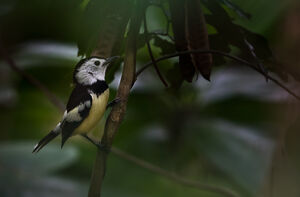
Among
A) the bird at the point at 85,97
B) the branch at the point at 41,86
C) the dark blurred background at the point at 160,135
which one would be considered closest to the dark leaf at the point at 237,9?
the bird at the point at 85,97

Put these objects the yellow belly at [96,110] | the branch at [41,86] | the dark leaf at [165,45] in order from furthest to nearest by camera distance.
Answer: the branch at [41,86] < the dark leaf at [165,45] < the yellow belly at [96,110]

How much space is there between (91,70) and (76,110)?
0.12 ft

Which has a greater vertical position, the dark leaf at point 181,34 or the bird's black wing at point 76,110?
the dark leaf at point 181,34

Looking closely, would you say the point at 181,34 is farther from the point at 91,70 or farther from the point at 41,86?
the point at 41,86

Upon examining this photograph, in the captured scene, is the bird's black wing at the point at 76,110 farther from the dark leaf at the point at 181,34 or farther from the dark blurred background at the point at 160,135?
the dark blurred background at the point at 160,135

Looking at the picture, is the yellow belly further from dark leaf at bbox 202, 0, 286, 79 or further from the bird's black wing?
dark leaf at bbox 202, 0, 286, 79

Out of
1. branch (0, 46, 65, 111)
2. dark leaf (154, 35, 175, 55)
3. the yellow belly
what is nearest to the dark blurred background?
branch (0, 46, 65, 111)

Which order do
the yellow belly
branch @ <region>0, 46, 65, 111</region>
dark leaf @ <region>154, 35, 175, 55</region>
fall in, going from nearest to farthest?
the yellow belly → dark leaf @ <region>154, 35, 175, 55</region> → branch @ <region>0, 46, 65, 111</region>

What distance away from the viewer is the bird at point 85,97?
0.50 metres

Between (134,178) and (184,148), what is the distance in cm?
14

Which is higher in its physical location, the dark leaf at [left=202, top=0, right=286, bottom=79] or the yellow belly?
the dark leaf at [left=202, top=0, right=286, bottom=79]

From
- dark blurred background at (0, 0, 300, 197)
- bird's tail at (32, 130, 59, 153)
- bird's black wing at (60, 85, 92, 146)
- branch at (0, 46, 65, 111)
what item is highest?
bird's black wing at (60, 85, 92, 146)

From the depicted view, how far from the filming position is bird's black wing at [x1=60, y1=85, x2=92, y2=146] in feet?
1.67

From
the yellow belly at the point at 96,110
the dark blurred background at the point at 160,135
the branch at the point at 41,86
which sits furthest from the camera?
the dark blurred background at the point at 160,135
